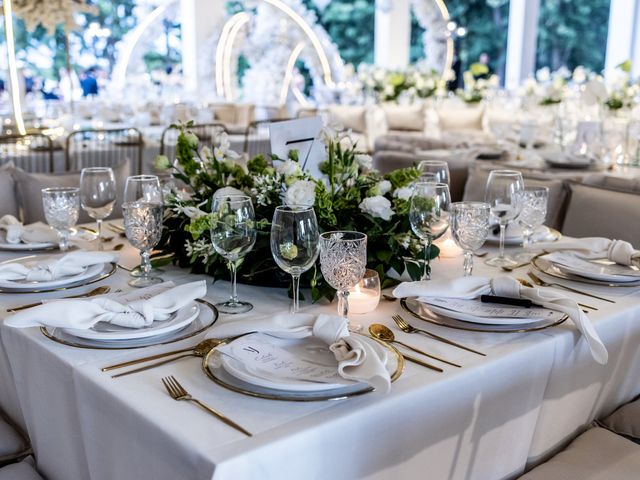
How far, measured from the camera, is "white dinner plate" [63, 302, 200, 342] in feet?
4.22

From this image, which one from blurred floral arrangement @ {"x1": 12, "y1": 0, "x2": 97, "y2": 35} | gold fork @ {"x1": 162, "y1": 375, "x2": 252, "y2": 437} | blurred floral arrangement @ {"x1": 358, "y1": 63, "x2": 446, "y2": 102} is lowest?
Answer: gold fork @ {"x1": 162, "y1": 375, "x2": 252, "y2": 437}

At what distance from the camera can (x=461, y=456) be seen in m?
1.27

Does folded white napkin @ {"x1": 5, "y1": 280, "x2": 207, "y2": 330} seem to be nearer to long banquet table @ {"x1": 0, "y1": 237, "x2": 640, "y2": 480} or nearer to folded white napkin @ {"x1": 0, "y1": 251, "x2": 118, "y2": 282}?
long banquet table @ {"x1": 0, "y1": 237, "x2": 640, "y2": 480}

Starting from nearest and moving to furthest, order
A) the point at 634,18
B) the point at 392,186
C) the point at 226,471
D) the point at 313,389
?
the point at 226,471 → the point at 313,389 → the point at 392,186 → the point at 634,18

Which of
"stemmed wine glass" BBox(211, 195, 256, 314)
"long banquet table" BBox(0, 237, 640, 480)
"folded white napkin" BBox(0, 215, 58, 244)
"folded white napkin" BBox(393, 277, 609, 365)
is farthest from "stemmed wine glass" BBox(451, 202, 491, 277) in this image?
"folded white napkin" BBox(0, 215, 58, 244)

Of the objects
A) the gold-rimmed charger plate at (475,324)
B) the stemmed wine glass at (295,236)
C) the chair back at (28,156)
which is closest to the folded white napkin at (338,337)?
the stemmed wine glass at (295,236)

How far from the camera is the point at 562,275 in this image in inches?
69.4

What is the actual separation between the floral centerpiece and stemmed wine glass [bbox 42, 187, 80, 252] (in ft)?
0.91

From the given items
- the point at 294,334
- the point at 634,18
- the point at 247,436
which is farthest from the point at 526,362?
the point at 634,18

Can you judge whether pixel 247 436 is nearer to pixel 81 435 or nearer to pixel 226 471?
pixel 226 471

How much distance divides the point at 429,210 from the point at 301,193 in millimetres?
287

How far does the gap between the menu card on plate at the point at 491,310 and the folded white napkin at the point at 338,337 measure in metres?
0.26

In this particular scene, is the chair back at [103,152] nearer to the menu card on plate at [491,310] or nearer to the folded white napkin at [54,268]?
the folded white napkin at [54,268]

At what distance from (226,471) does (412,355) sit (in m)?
0.46
